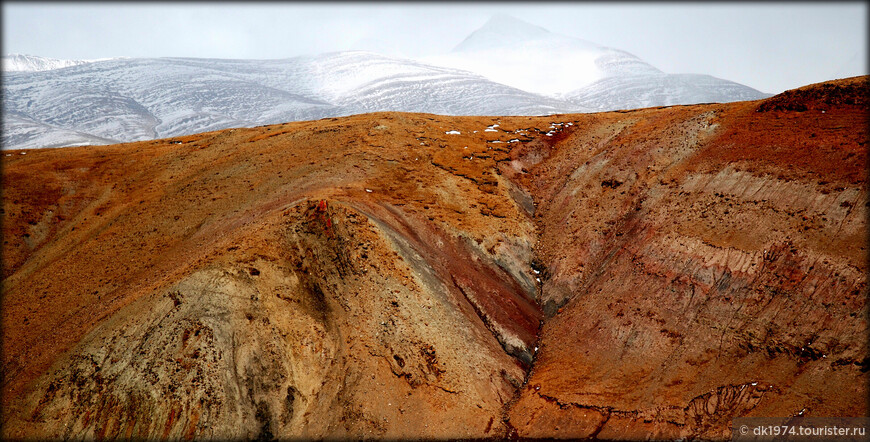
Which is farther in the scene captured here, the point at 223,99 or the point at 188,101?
the point at 223,99

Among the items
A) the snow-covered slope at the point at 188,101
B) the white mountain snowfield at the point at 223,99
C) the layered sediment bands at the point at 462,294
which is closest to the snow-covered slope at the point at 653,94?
the white mountain snowfield at the point at 223,99

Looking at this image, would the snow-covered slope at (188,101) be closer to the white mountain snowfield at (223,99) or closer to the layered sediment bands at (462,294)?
the white mountain snowfield at (223,99)

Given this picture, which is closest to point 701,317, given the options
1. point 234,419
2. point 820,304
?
point 820,304

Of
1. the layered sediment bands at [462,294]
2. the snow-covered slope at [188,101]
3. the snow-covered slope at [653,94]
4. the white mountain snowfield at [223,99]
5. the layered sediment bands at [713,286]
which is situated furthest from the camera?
the snow-covered slope at [653,94]

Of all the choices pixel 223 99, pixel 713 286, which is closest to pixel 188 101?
pixel 223 99

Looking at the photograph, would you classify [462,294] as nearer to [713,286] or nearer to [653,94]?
[713,286]

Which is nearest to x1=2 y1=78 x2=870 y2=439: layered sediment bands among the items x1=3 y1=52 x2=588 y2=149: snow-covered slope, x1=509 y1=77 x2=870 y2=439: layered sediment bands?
x1=509 y1=77 x2=870 y2=439: layered sediment bands
